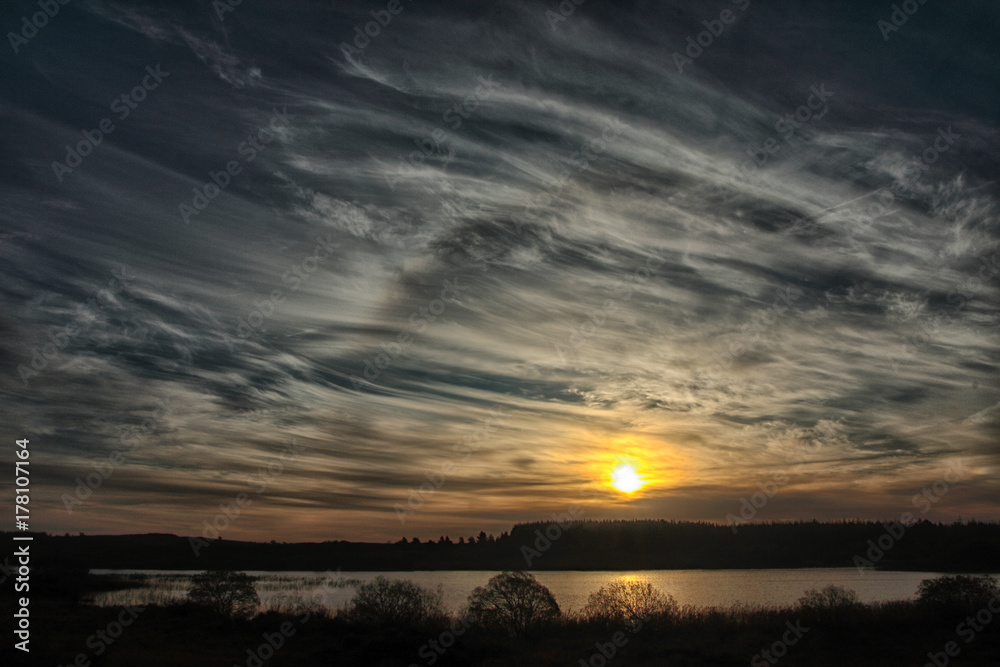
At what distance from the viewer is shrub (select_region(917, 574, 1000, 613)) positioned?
39812 millimetres

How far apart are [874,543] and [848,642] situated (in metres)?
191

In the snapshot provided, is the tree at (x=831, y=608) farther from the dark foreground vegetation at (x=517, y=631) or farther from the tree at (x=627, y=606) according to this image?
the tree at (x=627, y=606)

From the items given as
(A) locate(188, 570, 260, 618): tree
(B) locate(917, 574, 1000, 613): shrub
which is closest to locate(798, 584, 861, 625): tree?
(B) locate(917, 574, 1000, 613): shrub

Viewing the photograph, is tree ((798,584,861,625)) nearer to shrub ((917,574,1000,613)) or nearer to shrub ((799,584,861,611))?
shrub ((799,584,861,611))

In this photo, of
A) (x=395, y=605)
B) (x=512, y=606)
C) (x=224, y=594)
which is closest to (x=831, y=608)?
(x=512, y=606)

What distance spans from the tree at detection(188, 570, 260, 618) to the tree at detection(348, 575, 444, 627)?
9237 mm

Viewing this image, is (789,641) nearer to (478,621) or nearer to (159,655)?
(478,621)

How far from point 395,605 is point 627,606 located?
14.9 meters

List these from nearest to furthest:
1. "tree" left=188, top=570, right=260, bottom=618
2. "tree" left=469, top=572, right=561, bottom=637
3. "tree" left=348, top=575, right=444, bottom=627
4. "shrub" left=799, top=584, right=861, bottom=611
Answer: "tree" left=469, top=572, right=561, bottom=637 → "tree" left=348, top=575, right=444, bottom=627 → "shrub" left=799, top=584, right=861, bottom=611 → "tree" left=188, top=570, right=260, bottom=618

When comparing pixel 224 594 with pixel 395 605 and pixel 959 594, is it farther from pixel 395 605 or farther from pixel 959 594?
pixel 959 594

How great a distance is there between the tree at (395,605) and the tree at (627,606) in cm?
1044

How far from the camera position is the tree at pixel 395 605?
121 feet

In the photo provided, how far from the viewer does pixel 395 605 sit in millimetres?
37688

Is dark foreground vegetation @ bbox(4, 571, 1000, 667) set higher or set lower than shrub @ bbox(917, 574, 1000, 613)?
lower
